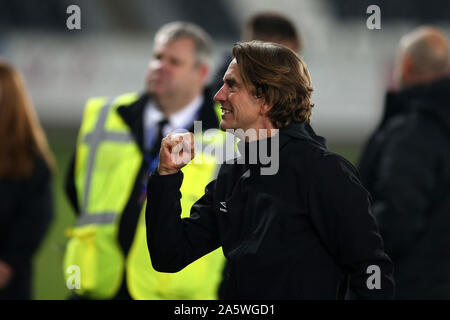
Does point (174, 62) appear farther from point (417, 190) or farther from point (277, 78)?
point (277, 78)

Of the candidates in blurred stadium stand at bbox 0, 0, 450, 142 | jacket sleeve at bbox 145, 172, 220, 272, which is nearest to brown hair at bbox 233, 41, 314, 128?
jacket sleeve at bbox 145, 172, 220, 272

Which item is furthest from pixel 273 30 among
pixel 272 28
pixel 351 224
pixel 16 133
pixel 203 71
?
pixel 351 224

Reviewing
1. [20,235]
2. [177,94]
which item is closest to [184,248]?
[177,94]

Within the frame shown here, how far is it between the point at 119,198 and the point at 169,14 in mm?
14945

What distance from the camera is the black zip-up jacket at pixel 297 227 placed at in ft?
7.38

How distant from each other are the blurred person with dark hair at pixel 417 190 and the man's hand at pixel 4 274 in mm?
1682

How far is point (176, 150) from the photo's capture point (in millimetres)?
2318

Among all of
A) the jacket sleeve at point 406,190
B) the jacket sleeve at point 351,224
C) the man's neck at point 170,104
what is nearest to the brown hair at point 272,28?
the man's neck at point 170,104

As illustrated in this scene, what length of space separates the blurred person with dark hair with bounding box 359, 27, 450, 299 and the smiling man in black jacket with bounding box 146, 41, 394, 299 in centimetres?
139

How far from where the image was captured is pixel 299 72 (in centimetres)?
234

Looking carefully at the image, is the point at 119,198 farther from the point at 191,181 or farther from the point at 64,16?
the point at 64,16

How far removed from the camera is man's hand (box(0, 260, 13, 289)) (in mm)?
4207

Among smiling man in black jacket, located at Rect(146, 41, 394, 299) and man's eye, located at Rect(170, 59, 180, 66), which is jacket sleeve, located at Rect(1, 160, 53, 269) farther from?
smiling man in black jacket, located at Rect(146, 41, 394, 299)

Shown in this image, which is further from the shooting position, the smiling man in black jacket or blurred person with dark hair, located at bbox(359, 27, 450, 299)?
blurred person with dark hair, located at bbox(359, 27, 450, 299)
